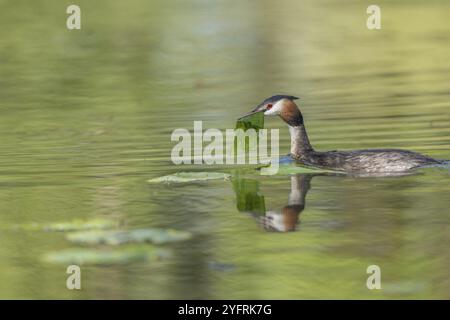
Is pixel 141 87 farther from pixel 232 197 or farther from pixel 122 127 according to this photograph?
pixel 232 197

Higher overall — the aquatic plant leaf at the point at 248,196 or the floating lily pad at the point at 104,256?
the aquatic plant leaf at the point at 248,196

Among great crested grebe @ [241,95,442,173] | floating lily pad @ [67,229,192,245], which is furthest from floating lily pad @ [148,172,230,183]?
floating lily pad @ [67,229,192,245]

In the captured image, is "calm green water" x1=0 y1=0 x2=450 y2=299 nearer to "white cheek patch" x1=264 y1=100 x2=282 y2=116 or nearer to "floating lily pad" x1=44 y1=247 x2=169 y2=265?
"floating lily pad" x1=44 y1=247 x2=169 y2=265

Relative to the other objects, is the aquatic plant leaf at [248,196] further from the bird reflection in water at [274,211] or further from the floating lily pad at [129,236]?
the floating lily pad at [129,236]

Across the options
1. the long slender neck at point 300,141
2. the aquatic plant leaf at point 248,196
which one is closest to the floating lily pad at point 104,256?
the aquatic plant leaf at point 248,196

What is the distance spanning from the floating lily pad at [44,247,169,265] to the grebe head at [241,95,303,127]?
440cm

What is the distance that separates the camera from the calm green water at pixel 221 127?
995 centimetres

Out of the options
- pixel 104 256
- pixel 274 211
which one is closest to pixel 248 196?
pixel 274 211

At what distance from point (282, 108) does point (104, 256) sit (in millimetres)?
5013

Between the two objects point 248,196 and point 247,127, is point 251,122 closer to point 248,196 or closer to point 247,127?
point 247,127

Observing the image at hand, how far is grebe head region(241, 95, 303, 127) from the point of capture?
14.8 m

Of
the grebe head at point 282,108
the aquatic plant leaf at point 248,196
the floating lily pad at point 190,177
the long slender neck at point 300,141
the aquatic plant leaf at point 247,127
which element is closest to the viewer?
the aquatic plant leaf at point 248,196

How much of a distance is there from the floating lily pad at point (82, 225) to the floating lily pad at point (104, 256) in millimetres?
904

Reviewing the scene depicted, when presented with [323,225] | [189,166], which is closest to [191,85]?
[189,166]
